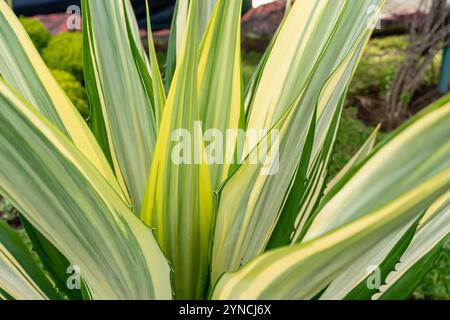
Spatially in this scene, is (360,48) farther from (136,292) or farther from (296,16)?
(136,292)

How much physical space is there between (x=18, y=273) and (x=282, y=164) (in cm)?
22

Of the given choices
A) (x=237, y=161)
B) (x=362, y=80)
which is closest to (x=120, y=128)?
(x=237, y=161)

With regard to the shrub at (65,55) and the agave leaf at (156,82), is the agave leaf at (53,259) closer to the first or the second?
the agave leaf at (156,82)

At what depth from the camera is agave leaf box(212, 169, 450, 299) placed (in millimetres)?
268

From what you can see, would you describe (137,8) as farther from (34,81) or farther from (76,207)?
(76,207)

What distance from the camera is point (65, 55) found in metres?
1.84

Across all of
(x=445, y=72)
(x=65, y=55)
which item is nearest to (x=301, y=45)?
(x=65, y=55)

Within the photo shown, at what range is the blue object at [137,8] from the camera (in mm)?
2270

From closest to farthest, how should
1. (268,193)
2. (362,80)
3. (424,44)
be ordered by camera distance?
(268,193), (424,44), (362,80)

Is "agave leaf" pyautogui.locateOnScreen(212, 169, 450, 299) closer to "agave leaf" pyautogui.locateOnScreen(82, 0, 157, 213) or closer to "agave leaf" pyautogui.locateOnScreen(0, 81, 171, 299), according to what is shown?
"agave leaf" pyautogui.locateOnScreen(0, 81, 171, 299)

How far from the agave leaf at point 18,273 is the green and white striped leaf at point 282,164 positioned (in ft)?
0.48
